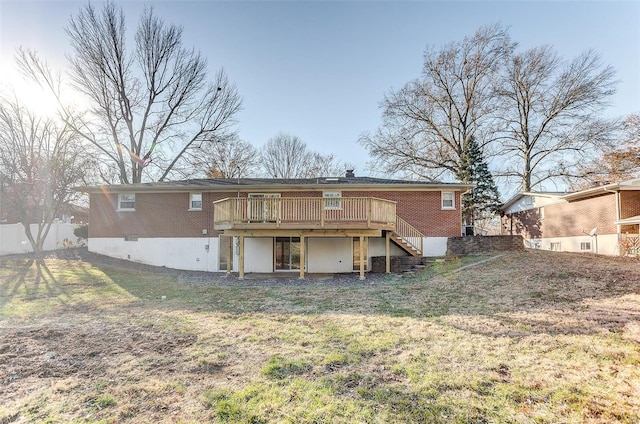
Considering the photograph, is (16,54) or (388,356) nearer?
(388,356)

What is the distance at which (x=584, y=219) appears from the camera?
16.7m

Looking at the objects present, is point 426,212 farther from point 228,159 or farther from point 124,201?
point 228,159

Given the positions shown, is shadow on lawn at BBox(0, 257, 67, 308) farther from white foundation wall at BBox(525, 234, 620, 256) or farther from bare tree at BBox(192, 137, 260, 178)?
white foundation wall at BBox(525, 234, 620, 256)

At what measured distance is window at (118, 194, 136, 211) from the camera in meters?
16.3

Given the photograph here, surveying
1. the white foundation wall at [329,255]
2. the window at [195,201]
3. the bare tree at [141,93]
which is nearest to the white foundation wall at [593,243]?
the white foundation wall at [329,255]

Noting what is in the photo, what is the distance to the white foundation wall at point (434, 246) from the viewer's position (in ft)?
51.5

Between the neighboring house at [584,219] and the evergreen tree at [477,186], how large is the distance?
163 cm

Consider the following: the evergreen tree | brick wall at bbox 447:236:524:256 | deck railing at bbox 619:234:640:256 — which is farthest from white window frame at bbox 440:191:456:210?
the evergreen tree

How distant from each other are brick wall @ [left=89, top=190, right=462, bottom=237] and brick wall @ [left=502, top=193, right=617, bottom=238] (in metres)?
7.00

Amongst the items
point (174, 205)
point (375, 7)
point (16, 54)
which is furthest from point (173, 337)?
point (16, 54)

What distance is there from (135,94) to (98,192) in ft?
36.9

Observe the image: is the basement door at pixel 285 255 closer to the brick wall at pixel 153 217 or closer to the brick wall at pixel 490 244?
the brick wall at pixel 153 217

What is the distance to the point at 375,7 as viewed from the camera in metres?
13.1

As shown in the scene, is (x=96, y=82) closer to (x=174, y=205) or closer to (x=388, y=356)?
(x=174, y=205)
